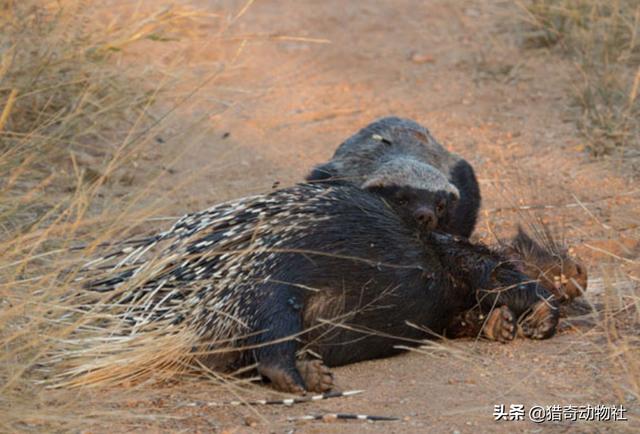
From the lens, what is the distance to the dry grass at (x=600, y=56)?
256 inches

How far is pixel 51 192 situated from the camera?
222 inches

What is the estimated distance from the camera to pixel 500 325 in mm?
4176

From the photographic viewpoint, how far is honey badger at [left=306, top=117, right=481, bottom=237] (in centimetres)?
526

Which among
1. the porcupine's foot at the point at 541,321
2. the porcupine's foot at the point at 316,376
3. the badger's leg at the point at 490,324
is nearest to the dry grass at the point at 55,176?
the porcupine's foot at the point at 316,376

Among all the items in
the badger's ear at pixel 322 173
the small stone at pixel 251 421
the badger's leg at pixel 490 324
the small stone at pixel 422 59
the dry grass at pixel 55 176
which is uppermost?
the dry grass at pixel 55 176

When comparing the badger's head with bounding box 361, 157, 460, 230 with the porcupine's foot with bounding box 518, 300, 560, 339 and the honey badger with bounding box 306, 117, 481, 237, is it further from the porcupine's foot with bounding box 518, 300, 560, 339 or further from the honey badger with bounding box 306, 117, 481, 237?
the porcupine's foot with bounding box 518, 300, 560, 339

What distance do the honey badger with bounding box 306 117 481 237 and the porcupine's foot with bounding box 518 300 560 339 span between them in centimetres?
87

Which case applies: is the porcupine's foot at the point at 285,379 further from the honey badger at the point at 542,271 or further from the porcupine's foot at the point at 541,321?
the porcupine's foot at the point at 541,321

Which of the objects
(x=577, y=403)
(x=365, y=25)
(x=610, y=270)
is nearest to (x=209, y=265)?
(x=577, y=403)

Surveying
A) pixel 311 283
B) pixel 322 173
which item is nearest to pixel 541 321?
pixel 311 283

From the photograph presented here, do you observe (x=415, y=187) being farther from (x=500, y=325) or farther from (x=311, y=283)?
(x=311, y=283)

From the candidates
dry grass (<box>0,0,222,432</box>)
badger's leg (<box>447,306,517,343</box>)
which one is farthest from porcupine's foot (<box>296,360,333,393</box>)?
badger's leg (<box>447,306,517,343</box>)

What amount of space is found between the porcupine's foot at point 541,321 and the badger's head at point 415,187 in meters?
0.98

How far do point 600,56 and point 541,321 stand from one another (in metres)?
3.81
